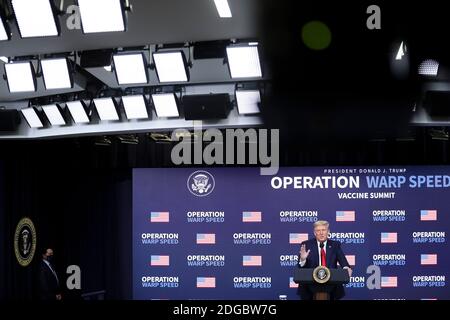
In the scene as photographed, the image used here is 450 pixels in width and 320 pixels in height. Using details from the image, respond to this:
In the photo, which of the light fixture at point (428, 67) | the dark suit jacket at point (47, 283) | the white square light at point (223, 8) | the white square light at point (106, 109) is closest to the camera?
the light fixture at point (428, 67)

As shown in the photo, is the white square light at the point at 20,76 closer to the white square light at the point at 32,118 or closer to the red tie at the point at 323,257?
the white square light at the point at 32,118

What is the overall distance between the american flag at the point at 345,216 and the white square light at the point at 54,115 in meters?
3.42

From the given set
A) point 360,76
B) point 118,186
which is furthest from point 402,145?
point 360,76

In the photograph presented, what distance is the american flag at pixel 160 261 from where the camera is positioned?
7820 mm

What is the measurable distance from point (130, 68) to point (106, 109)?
1.44 m

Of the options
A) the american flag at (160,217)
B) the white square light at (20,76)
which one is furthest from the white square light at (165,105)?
the american flag at (160,217)

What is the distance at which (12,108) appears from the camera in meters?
7.09

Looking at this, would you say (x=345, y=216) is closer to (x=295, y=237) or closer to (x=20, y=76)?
(x=295, y=237)

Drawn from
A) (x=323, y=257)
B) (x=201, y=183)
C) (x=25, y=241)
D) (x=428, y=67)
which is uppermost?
(x=428, y=67)

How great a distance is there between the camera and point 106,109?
6.52 meters

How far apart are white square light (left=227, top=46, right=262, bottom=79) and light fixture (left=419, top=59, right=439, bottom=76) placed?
1440mm

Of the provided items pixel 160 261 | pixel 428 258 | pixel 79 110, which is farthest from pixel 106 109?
pixel 428 258

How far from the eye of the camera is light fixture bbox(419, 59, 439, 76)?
3221mm

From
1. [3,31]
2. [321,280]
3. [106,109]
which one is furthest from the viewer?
[106,109]
